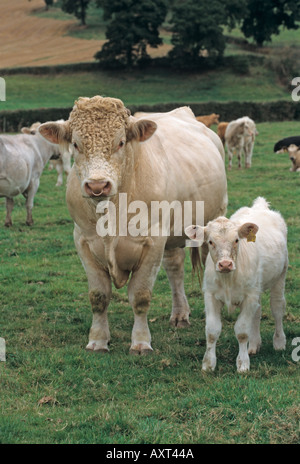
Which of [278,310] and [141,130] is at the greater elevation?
[141,130]

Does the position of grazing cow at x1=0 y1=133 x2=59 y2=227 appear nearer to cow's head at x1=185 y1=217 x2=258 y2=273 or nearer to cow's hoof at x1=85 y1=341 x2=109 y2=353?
cow's hoof at x1=85 y1=341 x2=109 y2=353

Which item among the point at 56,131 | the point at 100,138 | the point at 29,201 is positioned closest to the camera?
the point at 100,138

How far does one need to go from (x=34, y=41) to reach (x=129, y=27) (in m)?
14.3

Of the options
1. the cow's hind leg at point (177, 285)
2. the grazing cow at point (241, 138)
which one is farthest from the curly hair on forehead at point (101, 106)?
the grazing cow at point (241, 138)

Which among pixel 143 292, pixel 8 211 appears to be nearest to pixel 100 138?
pixel 143 292

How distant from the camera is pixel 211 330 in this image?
21.9 ft

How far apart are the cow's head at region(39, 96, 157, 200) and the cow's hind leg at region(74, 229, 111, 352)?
90 cm

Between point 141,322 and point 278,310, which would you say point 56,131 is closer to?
point 141,322

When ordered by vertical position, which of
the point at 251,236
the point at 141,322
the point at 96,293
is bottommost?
the point at 141,322

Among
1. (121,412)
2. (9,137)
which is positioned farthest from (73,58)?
(121,412)

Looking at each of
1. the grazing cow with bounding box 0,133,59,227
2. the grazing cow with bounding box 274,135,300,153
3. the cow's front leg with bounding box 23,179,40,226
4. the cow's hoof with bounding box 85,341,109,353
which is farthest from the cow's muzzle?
the grazing cow with bounding box 274,135,300,153

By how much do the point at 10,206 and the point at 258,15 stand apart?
5876 centimetres

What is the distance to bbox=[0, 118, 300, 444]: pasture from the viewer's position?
5191 millimetres
